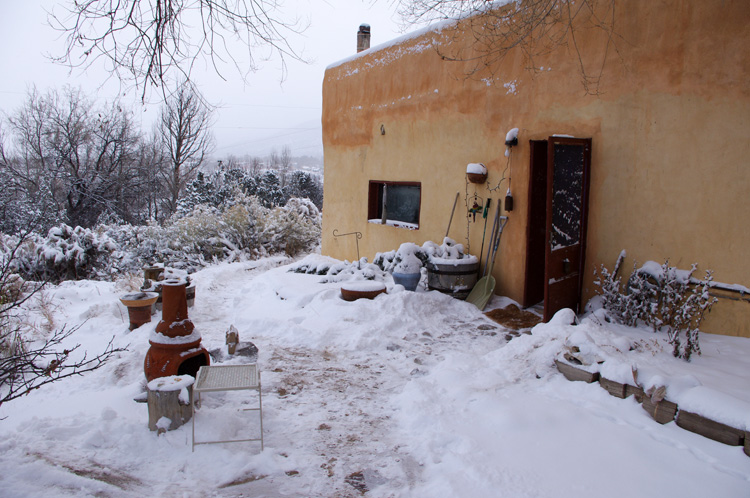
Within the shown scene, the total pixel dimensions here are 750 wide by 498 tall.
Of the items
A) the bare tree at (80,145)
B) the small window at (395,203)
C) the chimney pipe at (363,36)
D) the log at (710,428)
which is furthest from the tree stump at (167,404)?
the bare tree at (80,145)

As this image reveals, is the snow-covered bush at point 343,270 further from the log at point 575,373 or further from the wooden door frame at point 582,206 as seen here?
the log at point 575,373

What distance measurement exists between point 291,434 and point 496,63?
553cm

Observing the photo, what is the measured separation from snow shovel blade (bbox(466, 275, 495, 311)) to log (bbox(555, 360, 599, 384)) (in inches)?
91.2

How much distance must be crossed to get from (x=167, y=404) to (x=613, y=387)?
3.22m

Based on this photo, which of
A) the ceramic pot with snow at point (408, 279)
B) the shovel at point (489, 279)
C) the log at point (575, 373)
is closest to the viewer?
the log at point (575, 373)

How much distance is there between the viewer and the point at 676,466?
270 cm

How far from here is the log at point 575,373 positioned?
12.3 ft

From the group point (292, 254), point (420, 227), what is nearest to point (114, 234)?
point (292, 254)

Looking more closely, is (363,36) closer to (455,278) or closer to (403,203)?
(403,203)

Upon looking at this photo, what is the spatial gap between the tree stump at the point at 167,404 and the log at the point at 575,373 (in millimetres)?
2979

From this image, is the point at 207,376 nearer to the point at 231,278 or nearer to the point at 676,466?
the point at 676,466

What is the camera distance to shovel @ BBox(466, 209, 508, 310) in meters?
6.53

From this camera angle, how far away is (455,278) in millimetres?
6695

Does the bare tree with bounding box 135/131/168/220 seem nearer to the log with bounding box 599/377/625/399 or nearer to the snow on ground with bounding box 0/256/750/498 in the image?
the snow on ground with bounding box 0/256/750/498
